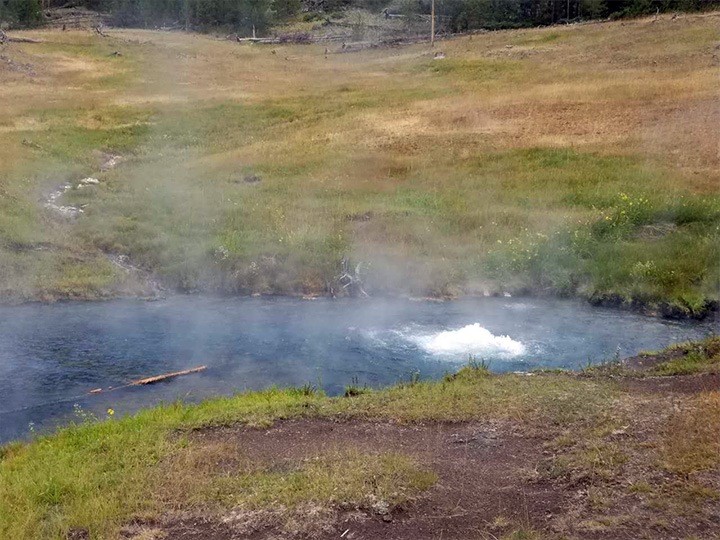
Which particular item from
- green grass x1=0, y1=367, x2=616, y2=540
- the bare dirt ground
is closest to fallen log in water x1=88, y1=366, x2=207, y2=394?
green grass x1=0, y1=367, x2=616, y2=540

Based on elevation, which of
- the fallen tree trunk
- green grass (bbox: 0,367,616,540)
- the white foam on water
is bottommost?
the white foam on water

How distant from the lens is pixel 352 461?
394 inches

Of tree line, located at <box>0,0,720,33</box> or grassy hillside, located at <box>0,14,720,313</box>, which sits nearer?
grassy hillside, located at <box>0,14,720,313</box>

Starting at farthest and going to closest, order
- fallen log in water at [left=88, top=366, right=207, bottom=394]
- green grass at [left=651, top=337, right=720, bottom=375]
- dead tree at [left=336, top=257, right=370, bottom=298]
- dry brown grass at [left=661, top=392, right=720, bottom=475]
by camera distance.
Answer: dead tree at [left=336, top=257, right=370, bottom=298]
fallen log in water at [left=88, top=366, right=207, bottom=394]
green grass at [left=651, top=337, right=720, bottom=375]
dry brown grass at [left=661, top=392, right=720, bottom=475]

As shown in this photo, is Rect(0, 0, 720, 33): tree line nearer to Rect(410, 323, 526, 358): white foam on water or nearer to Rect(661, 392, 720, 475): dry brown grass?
Rect(410, 323, 526, 358): white foam on water

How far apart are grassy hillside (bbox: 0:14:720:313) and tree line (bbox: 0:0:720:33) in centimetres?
2015

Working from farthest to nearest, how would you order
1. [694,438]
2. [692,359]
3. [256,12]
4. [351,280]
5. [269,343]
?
[256,12] < [351,280] < [269,343] < [692,359] < [694,438]

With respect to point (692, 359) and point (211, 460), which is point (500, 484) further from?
point (692, 359)

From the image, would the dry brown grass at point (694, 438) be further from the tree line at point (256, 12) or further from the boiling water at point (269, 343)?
the tree line at point (256, 12)

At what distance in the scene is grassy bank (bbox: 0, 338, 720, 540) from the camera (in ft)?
29.0

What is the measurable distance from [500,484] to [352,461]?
1883mm

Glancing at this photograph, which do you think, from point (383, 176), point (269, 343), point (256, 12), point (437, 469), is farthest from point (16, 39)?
point (437, 469)

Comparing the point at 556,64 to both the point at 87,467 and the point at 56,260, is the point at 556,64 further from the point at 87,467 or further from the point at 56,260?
the point at 87,467

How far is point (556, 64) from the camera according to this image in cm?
4959
